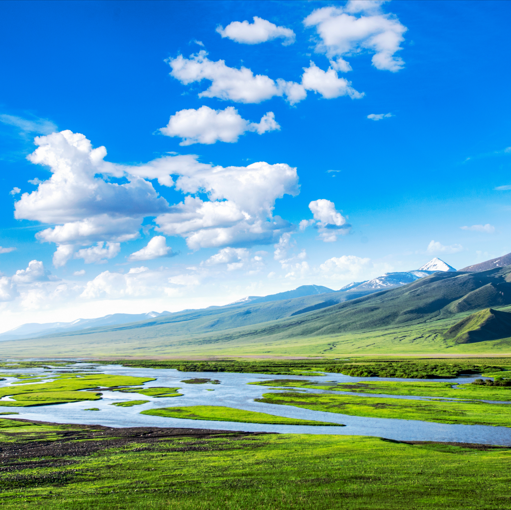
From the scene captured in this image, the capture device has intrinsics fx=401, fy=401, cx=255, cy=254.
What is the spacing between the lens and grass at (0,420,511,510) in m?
26.8

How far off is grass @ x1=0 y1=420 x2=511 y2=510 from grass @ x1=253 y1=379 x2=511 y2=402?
4515 centimetres

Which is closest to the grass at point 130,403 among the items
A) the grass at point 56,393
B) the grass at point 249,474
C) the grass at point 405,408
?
the grass at point 56,393

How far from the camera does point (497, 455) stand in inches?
1539

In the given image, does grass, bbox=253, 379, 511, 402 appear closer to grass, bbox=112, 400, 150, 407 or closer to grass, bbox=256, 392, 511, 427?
grass, bbox=256, 392, 511, 427

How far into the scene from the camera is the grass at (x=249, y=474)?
87.8ft

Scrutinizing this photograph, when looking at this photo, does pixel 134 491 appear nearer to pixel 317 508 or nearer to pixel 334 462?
pixel 317 508

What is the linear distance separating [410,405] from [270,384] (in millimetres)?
48536

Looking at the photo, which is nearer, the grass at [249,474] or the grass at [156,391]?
the grass at [249,474]

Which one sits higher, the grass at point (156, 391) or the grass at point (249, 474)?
the grass at point (249, 474)

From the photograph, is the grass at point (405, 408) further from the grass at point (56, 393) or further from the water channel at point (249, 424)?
the grass at point (56, 393)

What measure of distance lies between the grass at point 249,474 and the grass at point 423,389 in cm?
4515

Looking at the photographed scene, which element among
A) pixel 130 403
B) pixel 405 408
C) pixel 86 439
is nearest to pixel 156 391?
pixel 130 403

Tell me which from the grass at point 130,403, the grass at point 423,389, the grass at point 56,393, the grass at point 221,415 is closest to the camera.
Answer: the grass at point 221,415

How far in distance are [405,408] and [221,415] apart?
104 feet
